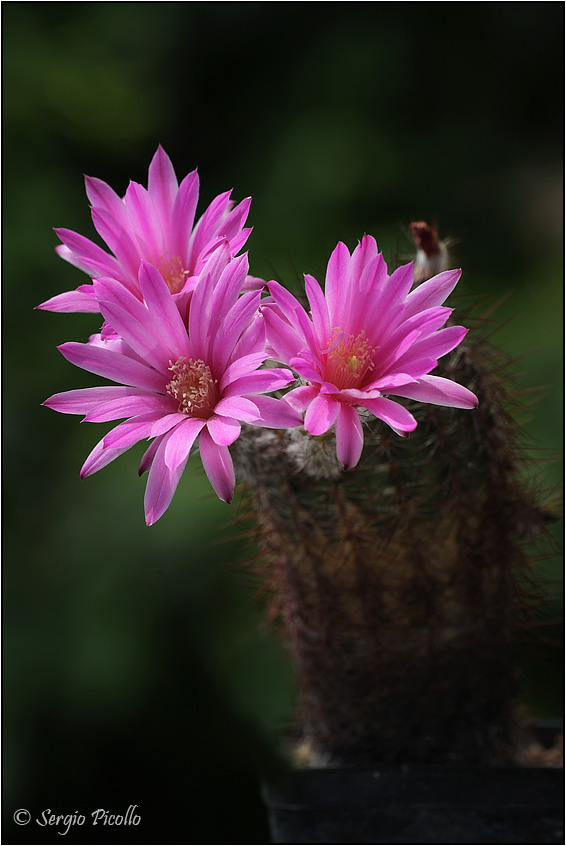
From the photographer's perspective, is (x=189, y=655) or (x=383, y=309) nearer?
(x=383, y=309)

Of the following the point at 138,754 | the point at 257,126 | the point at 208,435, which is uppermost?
the point at 257,126

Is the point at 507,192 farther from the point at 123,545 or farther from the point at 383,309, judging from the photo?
the point at 383,309

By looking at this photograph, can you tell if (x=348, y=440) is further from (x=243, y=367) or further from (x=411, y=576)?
(x=411, y=576)

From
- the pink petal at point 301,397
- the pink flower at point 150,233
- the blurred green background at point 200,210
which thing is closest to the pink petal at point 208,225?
the pink flower at point 150,233

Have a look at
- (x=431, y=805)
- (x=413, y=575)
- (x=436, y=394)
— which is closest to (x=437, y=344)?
(x=436, y=394)

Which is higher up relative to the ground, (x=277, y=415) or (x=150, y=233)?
(x=150, y=233)

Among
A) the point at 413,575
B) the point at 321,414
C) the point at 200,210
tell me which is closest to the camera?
the point at 321,414

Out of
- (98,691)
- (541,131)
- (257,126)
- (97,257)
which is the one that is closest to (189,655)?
(98,691)

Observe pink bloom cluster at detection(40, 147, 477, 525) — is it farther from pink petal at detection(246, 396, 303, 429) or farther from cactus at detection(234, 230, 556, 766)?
cactus at detection(234, 230, 556, 766)

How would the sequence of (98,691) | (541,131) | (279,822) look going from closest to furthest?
(279,822)
(98,691)
(541,131)
